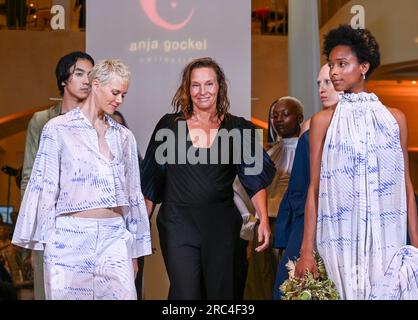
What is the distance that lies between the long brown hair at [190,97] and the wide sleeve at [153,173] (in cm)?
14

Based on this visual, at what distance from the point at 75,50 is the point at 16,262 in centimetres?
137

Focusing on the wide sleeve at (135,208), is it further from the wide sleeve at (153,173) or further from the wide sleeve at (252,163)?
the wide sleeve at (252,163)

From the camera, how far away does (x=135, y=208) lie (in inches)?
224

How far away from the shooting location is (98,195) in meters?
5.41

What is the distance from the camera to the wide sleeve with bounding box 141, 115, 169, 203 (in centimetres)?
627

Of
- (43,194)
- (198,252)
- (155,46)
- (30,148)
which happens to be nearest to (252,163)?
(198,252)

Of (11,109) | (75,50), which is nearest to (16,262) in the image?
(11,109)

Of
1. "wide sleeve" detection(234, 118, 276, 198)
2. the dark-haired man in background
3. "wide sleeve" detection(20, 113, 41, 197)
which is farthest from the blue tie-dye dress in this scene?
"wide sleeve" detection(20, 113, 41, 197)

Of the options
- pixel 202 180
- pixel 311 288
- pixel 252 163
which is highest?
pixel 252 163

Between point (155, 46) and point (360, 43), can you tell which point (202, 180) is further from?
point (360, 43)

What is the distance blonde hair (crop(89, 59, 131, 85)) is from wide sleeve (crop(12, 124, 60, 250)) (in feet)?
1.17

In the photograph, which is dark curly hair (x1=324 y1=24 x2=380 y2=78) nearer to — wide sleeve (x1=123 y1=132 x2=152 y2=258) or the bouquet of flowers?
the bouquet of flowers

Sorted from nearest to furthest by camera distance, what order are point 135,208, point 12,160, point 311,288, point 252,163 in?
point 311,288 → point 135,208 → point 252,163 → point 12,160

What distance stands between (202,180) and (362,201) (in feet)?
3.84
